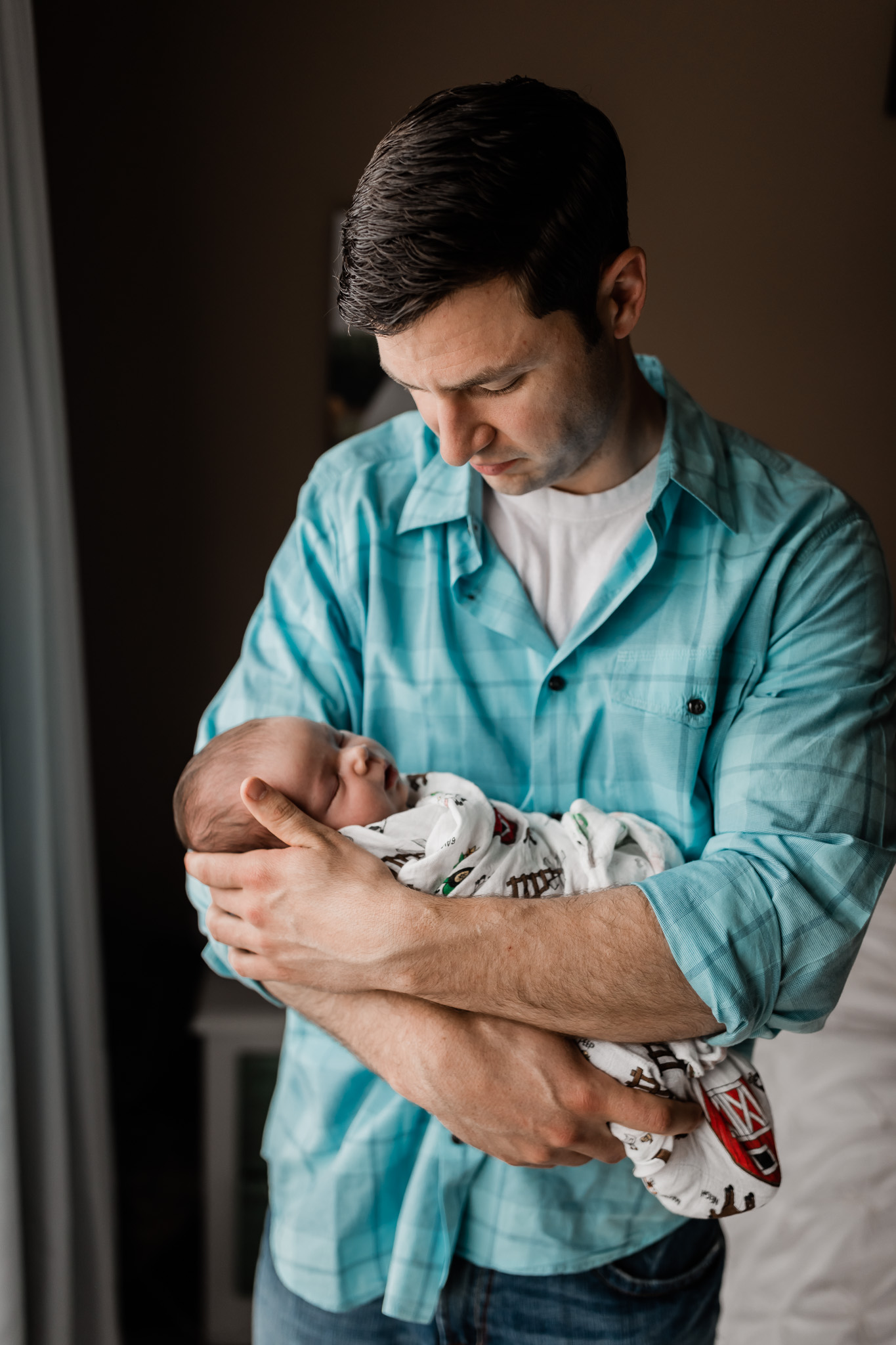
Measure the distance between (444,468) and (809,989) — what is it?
2.27 feet

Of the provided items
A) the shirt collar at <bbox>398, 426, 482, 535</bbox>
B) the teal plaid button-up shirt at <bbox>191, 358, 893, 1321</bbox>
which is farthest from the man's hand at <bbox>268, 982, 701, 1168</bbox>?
the shirt collar at <bbox>398, 426, 482, 535</bbox>

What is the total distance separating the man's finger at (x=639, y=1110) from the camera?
1.01m

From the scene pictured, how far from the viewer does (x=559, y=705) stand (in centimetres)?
118

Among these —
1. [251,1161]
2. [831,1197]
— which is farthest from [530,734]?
[251,1161]

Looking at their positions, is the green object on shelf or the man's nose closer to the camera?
the man's nose

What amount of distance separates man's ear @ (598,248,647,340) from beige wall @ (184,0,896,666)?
5.26 ft

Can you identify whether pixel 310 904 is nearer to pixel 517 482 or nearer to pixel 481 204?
pixel 517 482

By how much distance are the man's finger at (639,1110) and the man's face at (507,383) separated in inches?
24.4

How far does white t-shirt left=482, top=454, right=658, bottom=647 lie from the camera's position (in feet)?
3.94

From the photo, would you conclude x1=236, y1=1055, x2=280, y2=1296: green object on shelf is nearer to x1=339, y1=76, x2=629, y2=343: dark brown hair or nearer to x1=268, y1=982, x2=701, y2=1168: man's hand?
x1=268, y1=982, x2=701, y2=1168: man's hand

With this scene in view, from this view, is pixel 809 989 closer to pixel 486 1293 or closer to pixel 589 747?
pixel 589 747

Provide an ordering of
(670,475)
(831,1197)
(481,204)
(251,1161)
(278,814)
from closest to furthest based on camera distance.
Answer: (481,204) → (278,814) → (670,475) → (831,1197) → (251,1161)

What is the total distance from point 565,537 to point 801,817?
16.6 inches

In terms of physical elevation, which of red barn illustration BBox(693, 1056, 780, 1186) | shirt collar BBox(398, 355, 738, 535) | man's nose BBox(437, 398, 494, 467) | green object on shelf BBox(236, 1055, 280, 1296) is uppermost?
man's nose BBox(437, 398, 494, 467)
